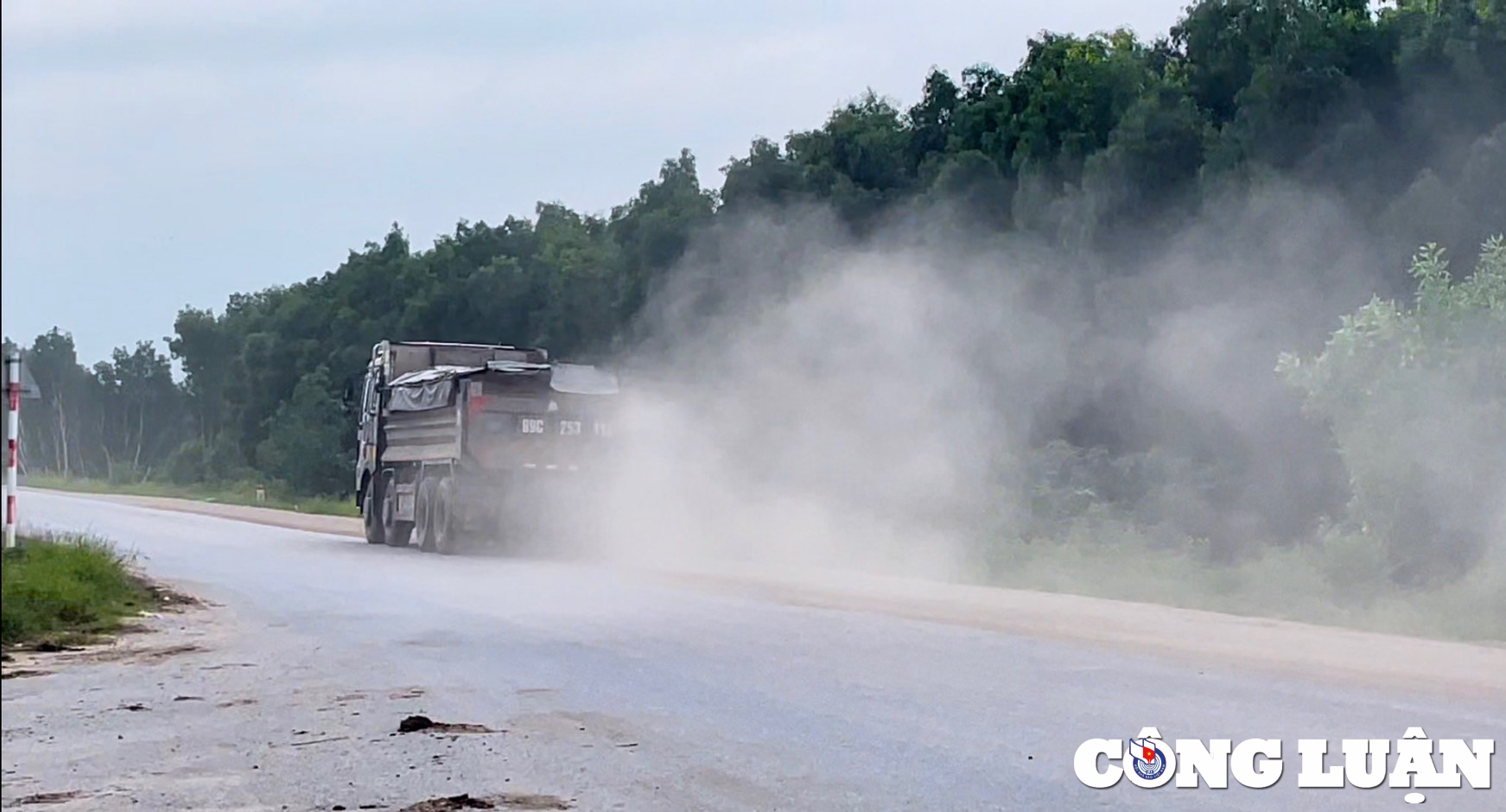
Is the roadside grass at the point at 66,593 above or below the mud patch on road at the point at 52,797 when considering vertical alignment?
above

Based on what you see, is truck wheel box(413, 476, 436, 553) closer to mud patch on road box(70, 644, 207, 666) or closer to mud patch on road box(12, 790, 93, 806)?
mud patch on road box(70, 644, 207, 666)

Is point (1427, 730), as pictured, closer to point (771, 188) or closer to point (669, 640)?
point (669, 640)

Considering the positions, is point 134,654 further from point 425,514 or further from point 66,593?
point 425,514

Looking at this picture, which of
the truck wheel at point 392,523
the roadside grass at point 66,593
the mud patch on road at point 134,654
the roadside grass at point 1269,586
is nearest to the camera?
→ the mud patch on road at point 134,654

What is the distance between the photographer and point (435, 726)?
9.88 meters

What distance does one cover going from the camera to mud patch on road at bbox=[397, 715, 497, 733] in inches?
382

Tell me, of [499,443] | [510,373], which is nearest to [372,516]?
[499,443]

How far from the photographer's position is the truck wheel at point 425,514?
2900 centimetres

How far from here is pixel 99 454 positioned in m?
67.5

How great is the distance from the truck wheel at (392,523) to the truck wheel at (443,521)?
2.40 meters

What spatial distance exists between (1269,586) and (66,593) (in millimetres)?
12850

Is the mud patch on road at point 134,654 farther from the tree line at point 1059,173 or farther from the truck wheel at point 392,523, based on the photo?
Answer: the truck wheel at point 392,523
